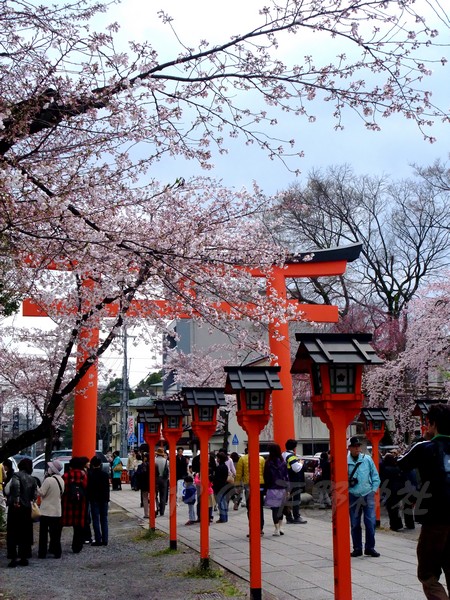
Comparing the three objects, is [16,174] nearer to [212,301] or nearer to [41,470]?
[212,301]

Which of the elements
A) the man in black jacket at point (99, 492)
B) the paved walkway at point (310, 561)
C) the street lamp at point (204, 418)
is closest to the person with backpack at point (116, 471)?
the paved walkway at point (310, 561)

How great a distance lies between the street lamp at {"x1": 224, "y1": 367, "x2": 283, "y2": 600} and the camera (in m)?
7.32

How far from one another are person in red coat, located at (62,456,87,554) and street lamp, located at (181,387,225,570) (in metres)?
2.81

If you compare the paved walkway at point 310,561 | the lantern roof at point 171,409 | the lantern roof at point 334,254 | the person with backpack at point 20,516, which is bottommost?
the paved walkway at point 310,561

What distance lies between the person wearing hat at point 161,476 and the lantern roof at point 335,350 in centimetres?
1102

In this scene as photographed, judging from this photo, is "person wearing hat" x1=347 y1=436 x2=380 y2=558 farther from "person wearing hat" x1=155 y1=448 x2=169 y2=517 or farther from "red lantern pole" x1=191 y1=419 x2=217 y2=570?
"person wearing hat" x1=155 y1=448 x2=169 y2=517

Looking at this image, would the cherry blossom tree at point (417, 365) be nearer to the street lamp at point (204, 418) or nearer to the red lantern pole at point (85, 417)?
the red lantern pole at point (85, 417)

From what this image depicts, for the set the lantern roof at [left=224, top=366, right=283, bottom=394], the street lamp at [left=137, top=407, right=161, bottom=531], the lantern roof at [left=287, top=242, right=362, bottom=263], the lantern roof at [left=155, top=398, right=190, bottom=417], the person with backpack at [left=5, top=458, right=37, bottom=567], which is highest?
the lantern roof at [left=287, top=242, right=362, bottom=263]

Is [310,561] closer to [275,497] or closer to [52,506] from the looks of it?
[275,497]

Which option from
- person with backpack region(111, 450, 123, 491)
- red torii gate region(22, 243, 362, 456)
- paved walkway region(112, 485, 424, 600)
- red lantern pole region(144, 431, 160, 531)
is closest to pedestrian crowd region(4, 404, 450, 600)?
paved walkway region(112, 485, 424, 600)

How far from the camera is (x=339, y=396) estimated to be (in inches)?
211

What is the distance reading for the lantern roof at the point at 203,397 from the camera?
977 centimetres

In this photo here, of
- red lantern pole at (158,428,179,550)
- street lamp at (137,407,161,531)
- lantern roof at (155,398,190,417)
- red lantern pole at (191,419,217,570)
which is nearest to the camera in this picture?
red lantern pole at (191,419,217,570)

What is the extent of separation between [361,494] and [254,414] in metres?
2.82
